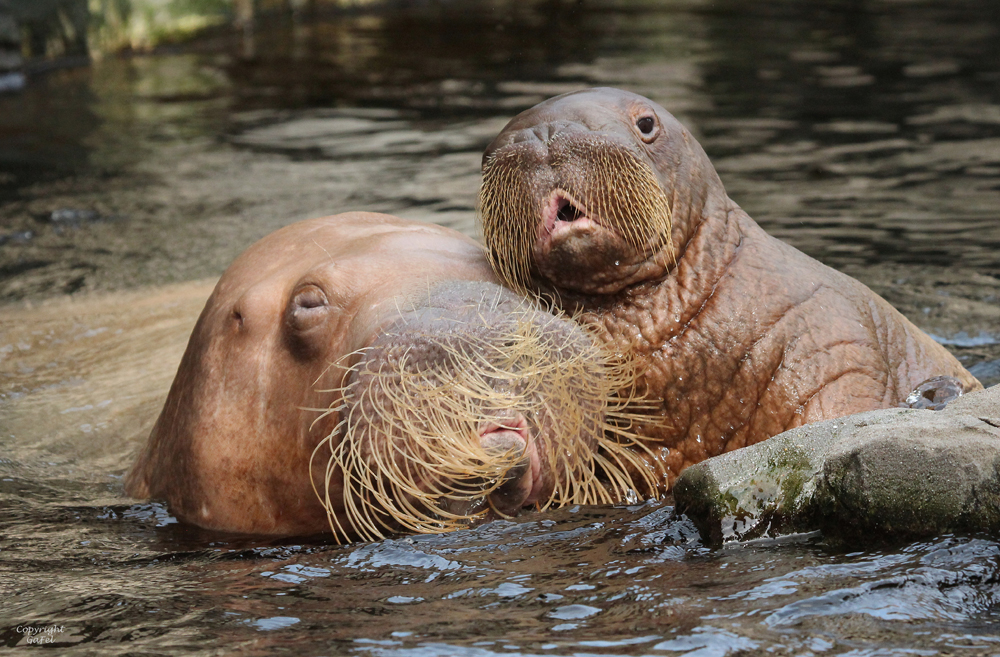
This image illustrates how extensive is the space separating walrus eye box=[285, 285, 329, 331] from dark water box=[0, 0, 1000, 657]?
704 millimetres

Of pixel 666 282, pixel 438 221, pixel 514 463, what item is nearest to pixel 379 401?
pixel 514 463

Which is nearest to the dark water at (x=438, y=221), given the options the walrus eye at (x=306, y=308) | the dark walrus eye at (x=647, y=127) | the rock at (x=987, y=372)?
the rock at (x=987, y=372)

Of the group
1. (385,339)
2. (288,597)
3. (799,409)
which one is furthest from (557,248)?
(288,597)

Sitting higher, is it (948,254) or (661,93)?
(661,93)

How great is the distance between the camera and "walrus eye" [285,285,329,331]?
12.6 feet

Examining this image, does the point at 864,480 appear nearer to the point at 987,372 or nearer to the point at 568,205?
the point at 568,205

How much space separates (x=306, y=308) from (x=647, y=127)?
134 centimetres

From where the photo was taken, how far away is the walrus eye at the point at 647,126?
13.5ft

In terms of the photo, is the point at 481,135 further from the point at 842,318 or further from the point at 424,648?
the point at 424,648

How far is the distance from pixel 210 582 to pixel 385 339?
847 millimetres

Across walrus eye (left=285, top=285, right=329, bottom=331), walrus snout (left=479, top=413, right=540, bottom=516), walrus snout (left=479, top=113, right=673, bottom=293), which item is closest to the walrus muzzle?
walrus snout (left=479, top=113, right=673, bottom=293)

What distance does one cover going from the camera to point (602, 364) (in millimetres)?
3805

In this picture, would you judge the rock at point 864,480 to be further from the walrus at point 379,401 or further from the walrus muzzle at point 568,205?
the walrus muzzle at point 568,205

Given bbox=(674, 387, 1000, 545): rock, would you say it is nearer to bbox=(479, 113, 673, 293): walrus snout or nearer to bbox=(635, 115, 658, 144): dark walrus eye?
bbox=(479, 113, 673, 293): walrus snout
